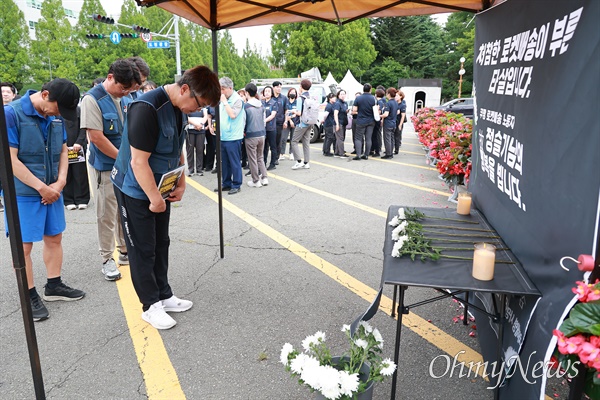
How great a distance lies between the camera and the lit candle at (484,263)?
2186 mm

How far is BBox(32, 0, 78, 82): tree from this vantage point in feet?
98.7

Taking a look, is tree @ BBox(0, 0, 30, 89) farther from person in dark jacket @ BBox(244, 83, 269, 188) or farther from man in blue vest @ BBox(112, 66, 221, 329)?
Result: man in blue vest @ BBox(112, 66, 221, 329)

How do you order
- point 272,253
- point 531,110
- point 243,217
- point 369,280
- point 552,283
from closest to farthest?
point 552,283 → point 531,110 → point 369,280 → point 272,253 → point 243,217

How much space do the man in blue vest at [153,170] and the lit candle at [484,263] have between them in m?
1.89

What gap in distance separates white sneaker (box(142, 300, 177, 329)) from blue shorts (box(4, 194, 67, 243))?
995 mm

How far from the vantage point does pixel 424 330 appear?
3375 millimetres

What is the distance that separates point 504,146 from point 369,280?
1892 millimetres

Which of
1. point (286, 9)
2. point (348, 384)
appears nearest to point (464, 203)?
point (348, 384)

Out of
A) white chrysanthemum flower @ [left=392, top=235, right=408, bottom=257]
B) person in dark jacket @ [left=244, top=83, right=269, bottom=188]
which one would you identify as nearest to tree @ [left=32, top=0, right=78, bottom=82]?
person in dark jacket @ [left=244, top=83, right=269, bottom=188]

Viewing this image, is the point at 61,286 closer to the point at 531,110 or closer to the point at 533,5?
the point at 531,110

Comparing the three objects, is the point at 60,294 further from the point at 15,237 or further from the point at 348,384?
the point at 348,384

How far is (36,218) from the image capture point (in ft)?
11.3

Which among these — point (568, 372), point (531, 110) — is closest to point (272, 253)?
point (531, 110)

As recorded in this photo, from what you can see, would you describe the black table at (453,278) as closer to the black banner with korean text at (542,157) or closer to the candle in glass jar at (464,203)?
the black banner with korean text at (542,157)
